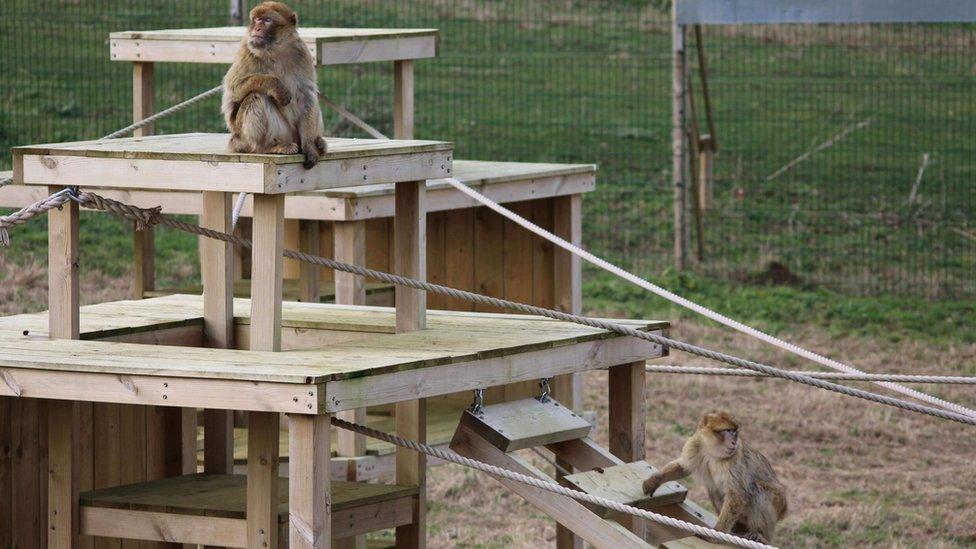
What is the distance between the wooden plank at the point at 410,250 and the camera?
629cm

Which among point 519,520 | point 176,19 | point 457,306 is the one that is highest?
point 176,19

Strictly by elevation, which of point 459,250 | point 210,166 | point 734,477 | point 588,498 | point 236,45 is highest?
point 236,45

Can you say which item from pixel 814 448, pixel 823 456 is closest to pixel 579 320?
pixel 823 456

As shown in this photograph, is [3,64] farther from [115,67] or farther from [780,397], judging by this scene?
[780,397]

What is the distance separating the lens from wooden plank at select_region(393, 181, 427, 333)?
20.6 feet

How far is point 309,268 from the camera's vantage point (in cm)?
877

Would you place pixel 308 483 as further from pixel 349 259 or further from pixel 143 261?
pixel 143 261

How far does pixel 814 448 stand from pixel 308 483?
236 inches

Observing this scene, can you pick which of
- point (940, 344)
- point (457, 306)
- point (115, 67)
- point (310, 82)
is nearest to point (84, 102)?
point (115, 67)

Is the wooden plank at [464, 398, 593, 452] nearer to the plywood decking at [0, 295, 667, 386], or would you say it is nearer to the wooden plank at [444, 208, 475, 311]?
the plywood decking at [0, 295, 667, 386]

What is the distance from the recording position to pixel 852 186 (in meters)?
15.9

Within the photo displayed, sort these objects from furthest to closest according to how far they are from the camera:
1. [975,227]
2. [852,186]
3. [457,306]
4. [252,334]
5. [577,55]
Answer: [577,55], [852,186], [975,227], [457,306], [252,334]

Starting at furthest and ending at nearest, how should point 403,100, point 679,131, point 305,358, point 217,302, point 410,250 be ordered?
point 679,131
point 403,100
point 217,302
point 410,250
point 305,358

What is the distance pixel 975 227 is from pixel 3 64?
376 inches
